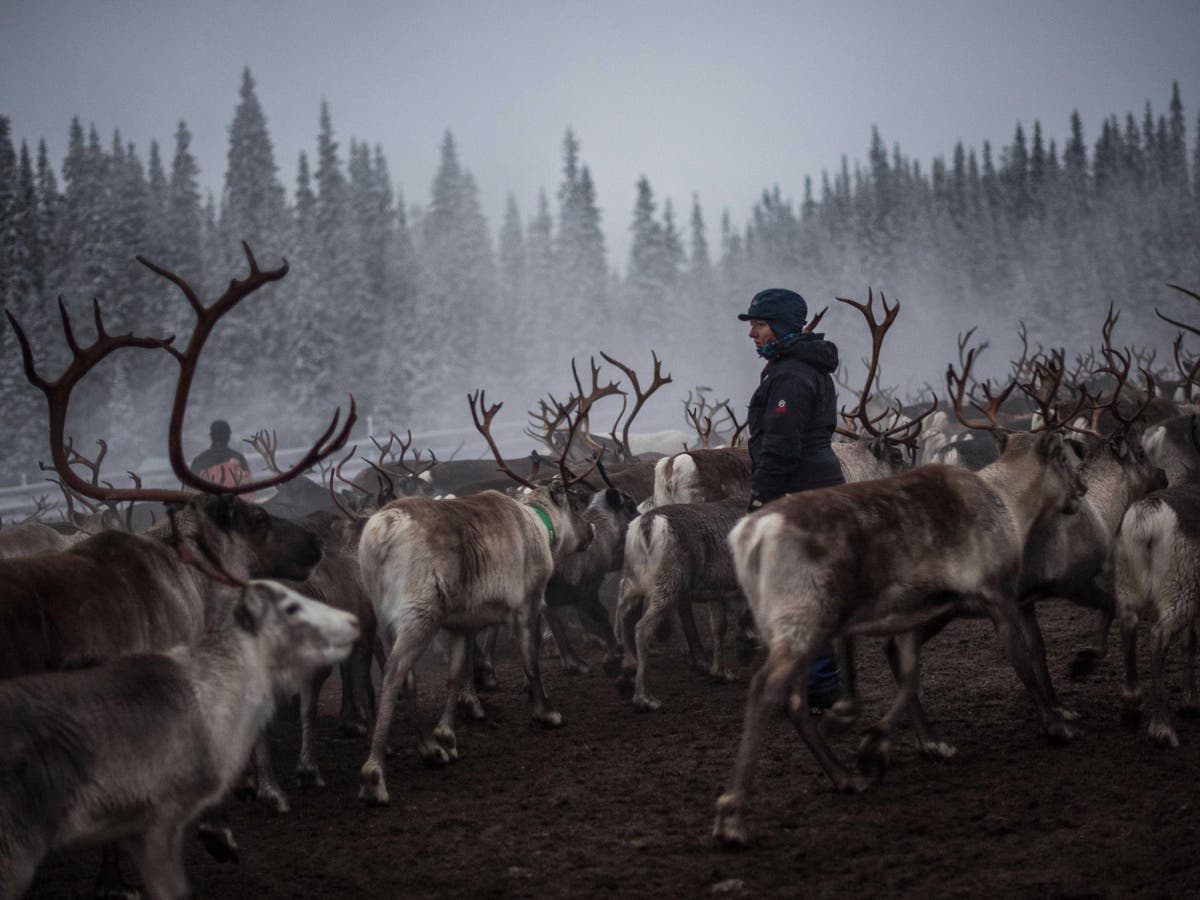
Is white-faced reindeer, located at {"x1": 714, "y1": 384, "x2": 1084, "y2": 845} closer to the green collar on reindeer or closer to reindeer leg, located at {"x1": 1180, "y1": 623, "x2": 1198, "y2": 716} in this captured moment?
reindeer leg, located at {"x1": 1180, "y1": 623, "x2": 1198, "y2": 716}

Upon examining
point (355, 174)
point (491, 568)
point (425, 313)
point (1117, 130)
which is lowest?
point (491, 568)

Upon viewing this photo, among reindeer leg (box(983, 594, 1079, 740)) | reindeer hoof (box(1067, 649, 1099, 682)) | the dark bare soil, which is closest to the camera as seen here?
the dark bare soil

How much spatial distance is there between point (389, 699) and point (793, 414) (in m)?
2.56

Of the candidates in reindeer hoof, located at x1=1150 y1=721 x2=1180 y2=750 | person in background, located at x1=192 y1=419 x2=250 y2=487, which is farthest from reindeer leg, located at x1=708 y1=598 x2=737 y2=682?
person in background, located at x1=192 y1=419 x2=250 y2=487

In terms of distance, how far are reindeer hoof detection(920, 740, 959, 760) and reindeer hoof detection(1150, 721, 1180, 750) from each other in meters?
0.86

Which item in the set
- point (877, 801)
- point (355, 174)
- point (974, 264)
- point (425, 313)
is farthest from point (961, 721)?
point (974, 264)

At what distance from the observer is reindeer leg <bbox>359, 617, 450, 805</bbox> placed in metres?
5.00

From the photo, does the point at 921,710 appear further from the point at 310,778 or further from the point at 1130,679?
the point at 310,778

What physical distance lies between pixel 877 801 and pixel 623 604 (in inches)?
115

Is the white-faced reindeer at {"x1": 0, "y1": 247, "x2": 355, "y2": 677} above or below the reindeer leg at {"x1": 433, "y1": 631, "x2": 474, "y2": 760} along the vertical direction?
above

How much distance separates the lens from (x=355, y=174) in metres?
47.7

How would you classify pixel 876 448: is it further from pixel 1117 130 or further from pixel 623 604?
pixel 1117 130

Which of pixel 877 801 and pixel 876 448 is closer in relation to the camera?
pixel 877 801

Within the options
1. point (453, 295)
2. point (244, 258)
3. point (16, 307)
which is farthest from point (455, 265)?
point (16, 307)
